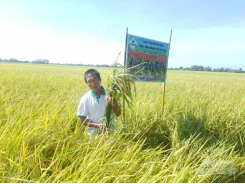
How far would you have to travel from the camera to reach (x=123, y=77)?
5.42 feet

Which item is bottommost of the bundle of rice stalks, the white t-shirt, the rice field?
the rice field

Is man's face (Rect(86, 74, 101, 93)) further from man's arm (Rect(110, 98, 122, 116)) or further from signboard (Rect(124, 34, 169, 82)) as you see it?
signboard (Rect(124, 34, 169, 82))

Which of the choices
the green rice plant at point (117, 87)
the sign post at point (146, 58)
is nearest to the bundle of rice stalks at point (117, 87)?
the green rice plant at point (117, 87)

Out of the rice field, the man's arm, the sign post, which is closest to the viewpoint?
the rice field

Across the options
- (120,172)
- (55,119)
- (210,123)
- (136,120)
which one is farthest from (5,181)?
(210,123)

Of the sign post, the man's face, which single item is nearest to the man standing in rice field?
the man's face

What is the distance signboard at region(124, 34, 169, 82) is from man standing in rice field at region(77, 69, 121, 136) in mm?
460

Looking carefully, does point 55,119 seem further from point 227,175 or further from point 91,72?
point 227,175

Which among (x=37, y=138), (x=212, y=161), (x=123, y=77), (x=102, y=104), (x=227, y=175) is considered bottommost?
(x=227, y=175)

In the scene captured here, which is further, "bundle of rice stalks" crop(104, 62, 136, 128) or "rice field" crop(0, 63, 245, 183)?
"bundle of rice stalks" crop(104, 62, 136, 128)

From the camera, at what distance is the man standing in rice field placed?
1.73m

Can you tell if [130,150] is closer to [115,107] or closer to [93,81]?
[115,107]

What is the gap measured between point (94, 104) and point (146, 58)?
3.19ft

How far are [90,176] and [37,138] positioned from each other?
0.63m
